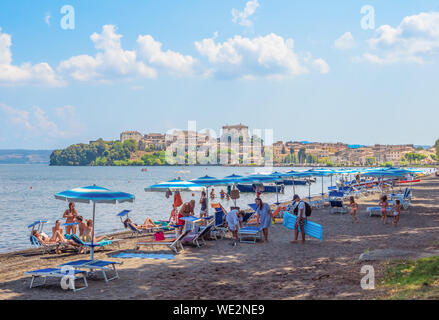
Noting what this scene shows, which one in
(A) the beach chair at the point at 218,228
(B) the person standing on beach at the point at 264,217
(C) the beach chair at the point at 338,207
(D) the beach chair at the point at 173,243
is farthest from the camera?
(C) the beach chair at the point at 338,207

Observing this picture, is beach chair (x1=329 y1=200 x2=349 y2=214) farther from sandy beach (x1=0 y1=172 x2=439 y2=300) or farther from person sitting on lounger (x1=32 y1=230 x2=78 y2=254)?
person sitting on lounger (x1=32 y1=230 x2=78 y2=254)

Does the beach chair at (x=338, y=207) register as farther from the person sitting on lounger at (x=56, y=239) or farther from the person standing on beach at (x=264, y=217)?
the person sitting on lounger at (x=56, y=239)

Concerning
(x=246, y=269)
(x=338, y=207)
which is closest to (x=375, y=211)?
(x=338, y=207)

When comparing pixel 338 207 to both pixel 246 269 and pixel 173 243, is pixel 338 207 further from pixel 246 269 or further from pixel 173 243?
pixel 246 269

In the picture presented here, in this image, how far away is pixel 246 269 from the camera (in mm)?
8594

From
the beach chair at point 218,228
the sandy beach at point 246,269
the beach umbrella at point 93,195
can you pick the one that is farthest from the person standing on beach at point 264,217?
the beach umbrella at point 93,195

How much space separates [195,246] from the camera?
37.9 feet

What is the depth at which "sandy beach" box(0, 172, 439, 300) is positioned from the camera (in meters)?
6.89

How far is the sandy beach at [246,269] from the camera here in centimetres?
689

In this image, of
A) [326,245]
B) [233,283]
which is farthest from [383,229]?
[233,283]

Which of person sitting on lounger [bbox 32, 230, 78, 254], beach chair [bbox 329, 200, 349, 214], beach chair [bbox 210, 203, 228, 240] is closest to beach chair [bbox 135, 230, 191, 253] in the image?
beach chair [bbox 210, 203, 228, 240]

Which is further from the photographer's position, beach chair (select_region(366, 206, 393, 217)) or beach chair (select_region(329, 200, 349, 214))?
beach chair (select_region(329, 200, 349, 214))

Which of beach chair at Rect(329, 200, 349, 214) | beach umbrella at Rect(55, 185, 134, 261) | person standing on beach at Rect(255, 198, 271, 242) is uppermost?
beach umbrella at Rect(55, 185, 134, 261)
